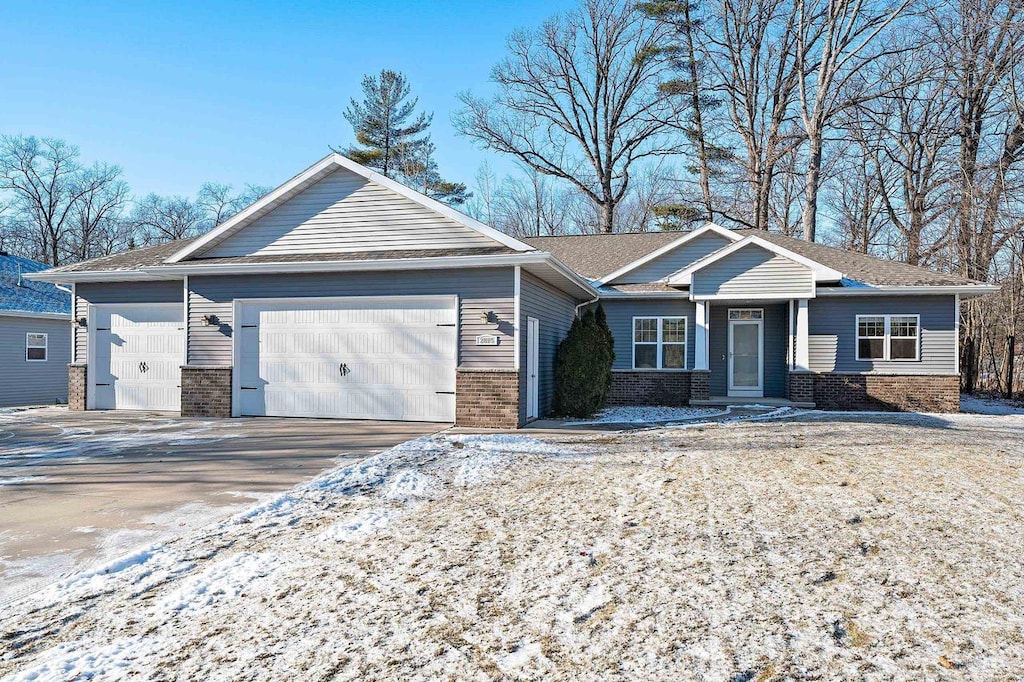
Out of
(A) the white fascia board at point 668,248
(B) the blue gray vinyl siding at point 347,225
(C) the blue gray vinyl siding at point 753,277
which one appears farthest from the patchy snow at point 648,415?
(B) the blue gray vinyl siding at point 347,225

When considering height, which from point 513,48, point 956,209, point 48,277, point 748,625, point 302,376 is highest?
point 513,48

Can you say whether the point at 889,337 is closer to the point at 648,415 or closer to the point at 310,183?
the point at 648,415

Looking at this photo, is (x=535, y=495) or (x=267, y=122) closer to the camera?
(x=535, y=495)

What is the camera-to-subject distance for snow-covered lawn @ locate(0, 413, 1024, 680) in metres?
2.95

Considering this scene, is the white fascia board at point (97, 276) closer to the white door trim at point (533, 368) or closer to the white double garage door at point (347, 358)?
the white double garage door at point (347, 358)

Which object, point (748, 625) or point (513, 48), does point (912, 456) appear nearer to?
point (748, 625)

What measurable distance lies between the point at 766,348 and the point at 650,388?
3069mm

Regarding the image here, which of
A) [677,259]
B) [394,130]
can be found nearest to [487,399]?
[677,259]

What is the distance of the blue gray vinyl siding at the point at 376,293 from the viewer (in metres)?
10.5

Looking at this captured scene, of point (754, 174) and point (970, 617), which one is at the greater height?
point (754, 174)

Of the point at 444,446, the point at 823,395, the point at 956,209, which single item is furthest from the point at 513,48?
the point at 444,446

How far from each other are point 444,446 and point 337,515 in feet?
11.4

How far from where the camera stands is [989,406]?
16.6 meters

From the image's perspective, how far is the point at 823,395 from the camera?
596 inches
